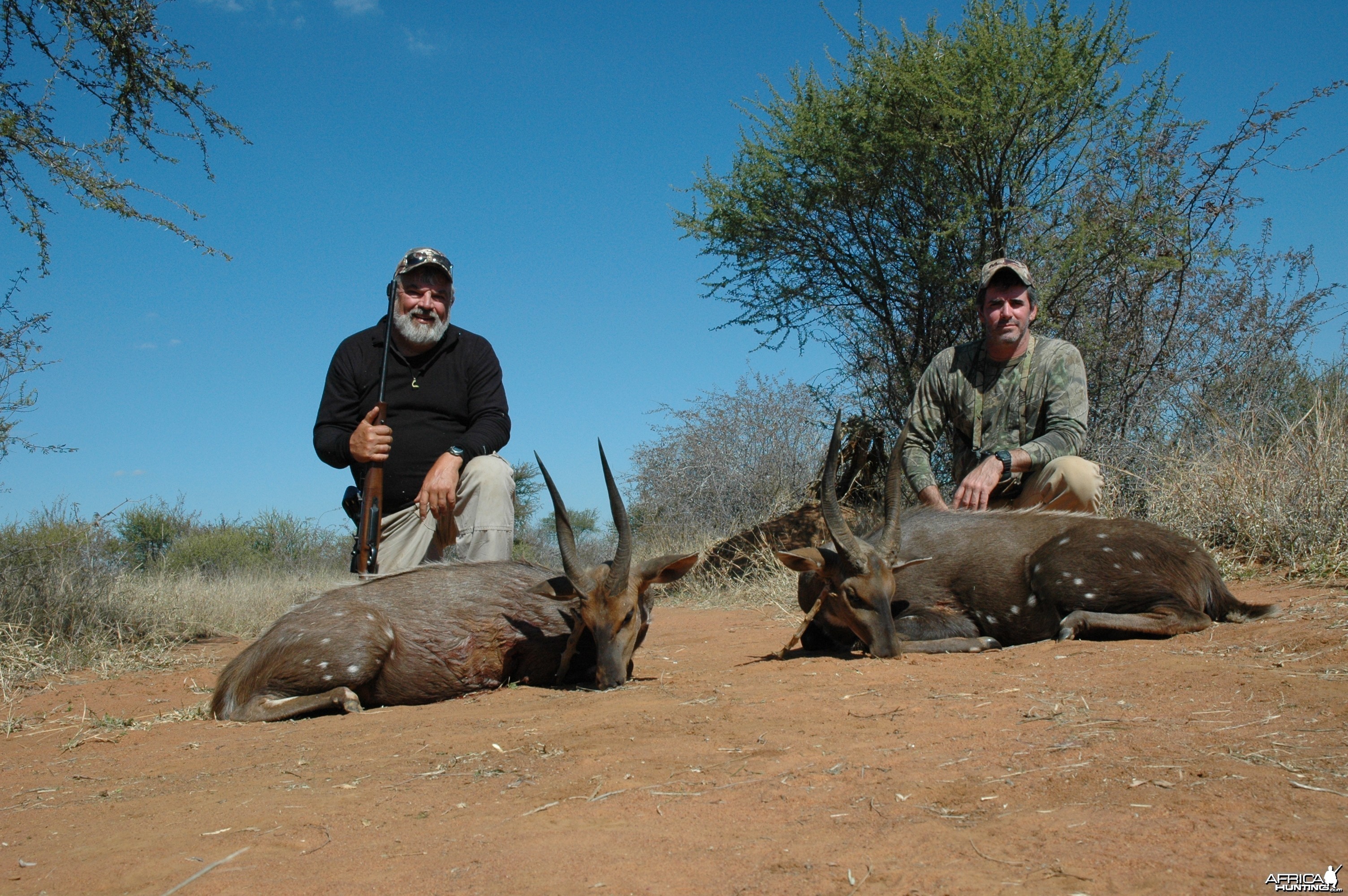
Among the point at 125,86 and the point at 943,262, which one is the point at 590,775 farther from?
the point at 943,262

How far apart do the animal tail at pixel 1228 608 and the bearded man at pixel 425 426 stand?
4.58m

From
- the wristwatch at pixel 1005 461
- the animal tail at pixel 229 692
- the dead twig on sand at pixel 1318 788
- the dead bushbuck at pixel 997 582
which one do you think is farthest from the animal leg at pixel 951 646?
the animal tail at pixel 229 692

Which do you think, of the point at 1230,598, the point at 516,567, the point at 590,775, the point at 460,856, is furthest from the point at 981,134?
the point at 460,856

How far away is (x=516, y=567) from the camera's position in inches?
249

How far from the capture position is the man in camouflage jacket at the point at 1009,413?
7.02m

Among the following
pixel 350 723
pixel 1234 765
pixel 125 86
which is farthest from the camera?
pixel 125 86

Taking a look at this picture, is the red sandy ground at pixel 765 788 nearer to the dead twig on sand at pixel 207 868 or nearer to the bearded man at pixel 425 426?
the dead twig on sand at pixel 207 868

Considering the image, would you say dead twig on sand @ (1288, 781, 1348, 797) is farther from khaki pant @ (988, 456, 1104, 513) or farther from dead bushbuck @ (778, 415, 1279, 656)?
khaki pant @ (988, 456, 1104, 513)

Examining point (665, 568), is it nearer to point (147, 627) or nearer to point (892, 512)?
point (892, 512)

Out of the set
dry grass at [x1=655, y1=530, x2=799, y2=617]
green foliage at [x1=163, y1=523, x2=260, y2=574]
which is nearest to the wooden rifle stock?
dry grass at [x1=655, y1=530, x2=799, y2=617]

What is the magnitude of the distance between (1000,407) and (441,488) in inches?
171

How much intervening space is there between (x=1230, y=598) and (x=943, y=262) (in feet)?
20.9

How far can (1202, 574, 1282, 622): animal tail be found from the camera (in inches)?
221

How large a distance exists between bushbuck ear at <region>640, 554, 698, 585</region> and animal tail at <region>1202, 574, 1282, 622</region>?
3132 millimetres
